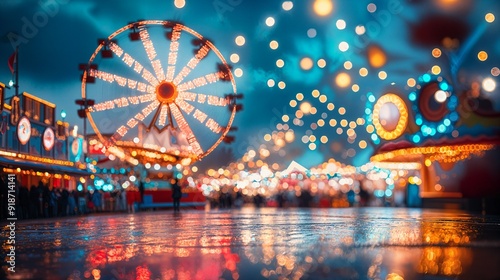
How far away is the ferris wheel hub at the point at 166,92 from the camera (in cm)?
3170

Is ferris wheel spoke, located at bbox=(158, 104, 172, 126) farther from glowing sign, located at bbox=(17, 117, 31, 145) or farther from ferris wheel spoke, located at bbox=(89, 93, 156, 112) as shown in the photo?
glowing sign, located at bbox=(17, 117, 31, 145)

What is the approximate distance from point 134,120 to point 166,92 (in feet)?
7.17

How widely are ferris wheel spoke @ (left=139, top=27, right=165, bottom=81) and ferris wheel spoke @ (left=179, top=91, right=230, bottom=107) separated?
1.38 meters

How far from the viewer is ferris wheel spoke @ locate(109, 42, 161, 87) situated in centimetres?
3067

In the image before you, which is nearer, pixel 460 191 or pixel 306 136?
pixel 460 191

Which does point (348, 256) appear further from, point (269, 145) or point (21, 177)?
point (269, 145)

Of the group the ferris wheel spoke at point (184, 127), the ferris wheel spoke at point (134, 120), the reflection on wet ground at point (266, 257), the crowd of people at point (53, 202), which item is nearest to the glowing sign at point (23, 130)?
the crowd of people at point (53, 202)

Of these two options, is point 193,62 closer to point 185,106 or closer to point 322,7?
point 185,106

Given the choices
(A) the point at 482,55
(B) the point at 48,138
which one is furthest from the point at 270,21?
(B) the point at 48,138

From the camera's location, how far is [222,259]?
24.5 feet

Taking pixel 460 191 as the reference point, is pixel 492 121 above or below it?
above

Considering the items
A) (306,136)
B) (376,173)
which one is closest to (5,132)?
(306,136)

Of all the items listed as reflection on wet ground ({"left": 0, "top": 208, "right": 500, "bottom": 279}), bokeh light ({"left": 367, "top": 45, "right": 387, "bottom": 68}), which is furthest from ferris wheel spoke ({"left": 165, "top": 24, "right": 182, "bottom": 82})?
reflection on wet ground ({"left": 0, "top": 208, "right": 500, "bottom": 279})

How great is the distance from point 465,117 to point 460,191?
420 cm
